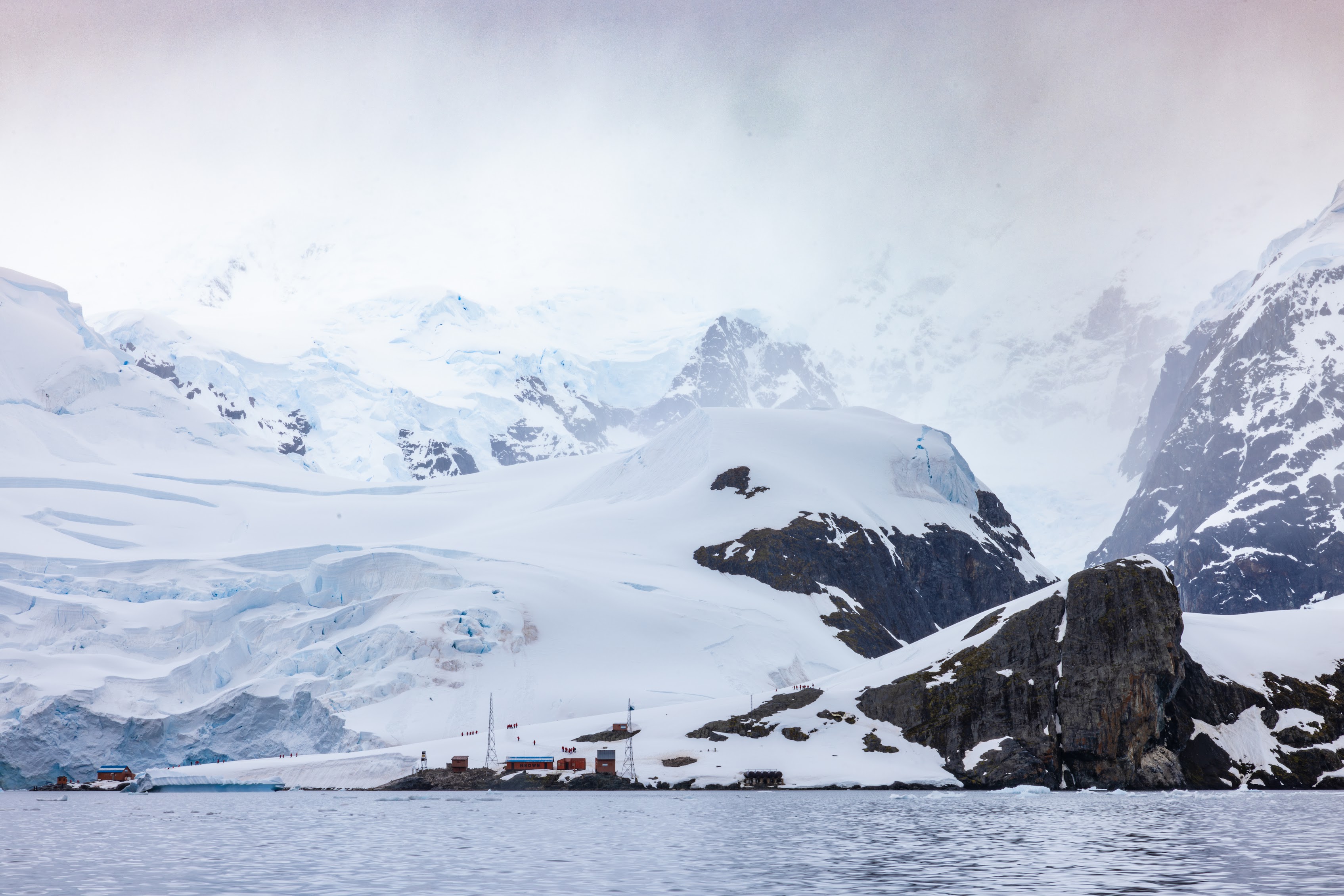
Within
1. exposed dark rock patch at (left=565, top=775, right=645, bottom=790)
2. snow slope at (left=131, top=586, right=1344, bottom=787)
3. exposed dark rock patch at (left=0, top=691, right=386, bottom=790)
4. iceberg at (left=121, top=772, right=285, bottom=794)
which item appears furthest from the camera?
exposed dark rock patch at (left=0, top=691, right=386, bottom=790)

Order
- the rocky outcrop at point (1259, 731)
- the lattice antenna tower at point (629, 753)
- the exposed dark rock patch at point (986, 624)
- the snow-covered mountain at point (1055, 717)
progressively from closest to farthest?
the snow-covered mountain at point (1055, 717) < the rocky outcrop at point (1259, 731) < the lattice antenna tower at point (629, 753) < the exposed dark rock patch at point (986, 624)

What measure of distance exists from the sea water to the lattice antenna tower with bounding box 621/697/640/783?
21078 millimetres

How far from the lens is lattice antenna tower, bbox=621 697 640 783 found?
11719 centimetres

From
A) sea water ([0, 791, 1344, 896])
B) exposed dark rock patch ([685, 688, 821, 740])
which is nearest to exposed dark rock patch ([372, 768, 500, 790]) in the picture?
exposed dark rock patch ([685, 688, 821, 740])

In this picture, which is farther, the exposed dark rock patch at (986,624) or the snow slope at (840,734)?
the exposed dark rock patch at (986,624)

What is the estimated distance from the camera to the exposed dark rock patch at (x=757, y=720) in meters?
122

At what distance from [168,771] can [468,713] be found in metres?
35.6

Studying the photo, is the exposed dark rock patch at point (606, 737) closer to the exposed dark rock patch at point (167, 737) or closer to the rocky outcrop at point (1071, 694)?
the rocky outcrop at point (1071, 694)

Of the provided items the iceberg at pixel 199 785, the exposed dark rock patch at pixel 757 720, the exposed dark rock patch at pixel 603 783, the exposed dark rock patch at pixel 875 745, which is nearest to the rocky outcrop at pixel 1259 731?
the exposed dark rock patch at pixel 875 745

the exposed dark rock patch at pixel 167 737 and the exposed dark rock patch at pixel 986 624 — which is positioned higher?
the exposed dark rock patch at pixel 986 624

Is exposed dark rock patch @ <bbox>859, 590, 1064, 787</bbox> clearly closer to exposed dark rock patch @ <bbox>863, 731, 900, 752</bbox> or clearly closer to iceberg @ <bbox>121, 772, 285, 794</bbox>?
exposed dark rock patch @ <bbox>863, 731, 900, 752</bbox>

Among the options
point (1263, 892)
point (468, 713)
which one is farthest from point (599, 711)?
point (1263, 892)

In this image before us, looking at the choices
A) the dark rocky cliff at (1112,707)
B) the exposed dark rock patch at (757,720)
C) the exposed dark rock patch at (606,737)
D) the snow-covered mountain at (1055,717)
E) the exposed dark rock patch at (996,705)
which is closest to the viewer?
the dark rocky cliff at (1112,707)

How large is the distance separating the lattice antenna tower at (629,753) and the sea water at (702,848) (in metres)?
21.1
